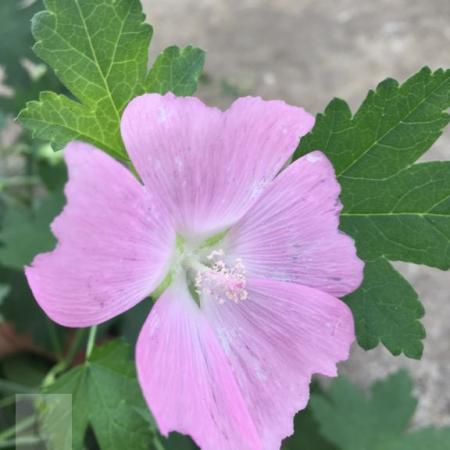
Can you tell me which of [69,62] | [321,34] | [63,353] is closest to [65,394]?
[69,62]

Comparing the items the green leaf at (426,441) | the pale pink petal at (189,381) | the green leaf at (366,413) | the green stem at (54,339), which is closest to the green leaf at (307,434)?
the green leaf at (366,413)

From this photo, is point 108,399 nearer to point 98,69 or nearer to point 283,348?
point 283,348

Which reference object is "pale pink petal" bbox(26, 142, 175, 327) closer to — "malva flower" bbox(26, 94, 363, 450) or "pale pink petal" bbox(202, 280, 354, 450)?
"malva flower" bbox(26, 94, 363, 450)

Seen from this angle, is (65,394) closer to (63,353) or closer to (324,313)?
(324,313)

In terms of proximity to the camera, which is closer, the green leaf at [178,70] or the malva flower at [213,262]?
the malva flower at [213,262]

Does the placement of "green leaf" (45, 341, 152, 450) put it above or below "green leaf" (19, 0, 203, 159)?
below

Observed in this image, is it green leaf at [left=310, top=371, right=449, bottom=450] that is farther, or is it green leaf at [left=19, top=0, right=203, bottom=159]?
green leaf at [left=310, top=371, right=449, bottom=450]

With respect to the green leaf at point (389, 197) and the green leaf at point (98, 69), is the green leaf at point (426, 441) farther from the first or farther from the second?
the green leaf at point (98, 69)

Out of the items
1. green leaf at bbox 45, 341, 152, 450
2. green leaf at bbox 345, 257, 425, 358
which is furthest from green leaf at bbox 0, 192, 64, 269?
green leaf at bbox 345, 257, 425, 358
